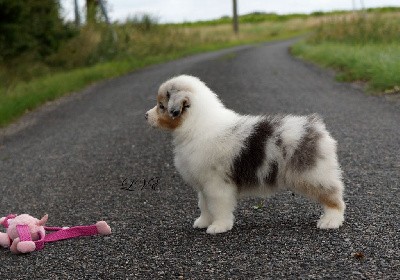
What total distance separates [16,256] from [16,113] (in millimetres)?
10330

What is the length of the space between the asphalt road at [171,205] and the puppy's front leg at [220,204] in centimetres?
10

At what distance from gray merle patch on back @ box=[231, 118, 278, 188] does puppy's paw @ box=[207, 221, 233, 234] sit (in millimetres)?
375

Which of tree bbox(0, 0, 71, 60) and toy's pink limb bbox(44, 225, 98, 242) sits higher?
tree bbox(0, 0, 71, 60)

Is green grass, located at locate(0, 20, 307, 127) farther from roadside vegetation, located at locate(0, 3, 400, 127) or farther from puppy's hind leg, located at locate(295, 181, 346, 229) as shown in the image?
puppy's hind leg, located at locate(295, 181, 346, 229)

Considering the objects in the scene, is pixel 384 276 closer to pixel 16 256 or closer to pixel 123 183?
pixel 16 256

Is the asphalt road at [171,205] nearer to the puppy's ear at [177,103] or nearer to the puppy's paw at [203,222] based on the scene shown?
the puppy's paw at [203,222]

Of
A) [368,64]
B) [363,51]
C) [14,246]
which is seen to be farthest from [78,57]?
[14,246]

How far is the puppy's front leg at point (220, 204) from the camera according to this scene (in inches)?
208

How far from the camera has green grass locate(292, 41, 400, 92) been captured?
13.5 metres

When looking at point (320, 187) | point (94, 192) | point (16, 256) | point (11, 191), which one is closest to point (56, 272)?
A: point (16, 256)

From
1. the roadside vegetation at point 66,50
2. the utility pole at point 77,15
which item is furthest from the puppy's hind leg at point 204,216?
the utility pole at point 77,15

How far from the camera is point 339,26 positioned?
2734 cm

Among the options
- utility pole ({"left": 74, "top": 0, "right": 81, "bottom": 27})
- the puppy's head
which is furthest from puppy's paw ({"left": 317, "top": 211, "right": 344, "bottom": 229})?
utility pole ({"left": 74, "top": 0, "right": 81, "bottom": 27})

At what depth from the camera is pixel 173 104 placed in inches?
213
